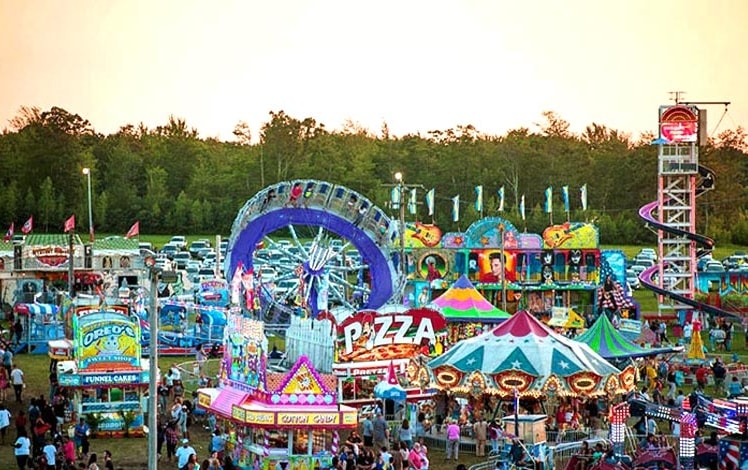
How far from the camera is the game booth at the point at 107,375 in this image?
99.9 ft

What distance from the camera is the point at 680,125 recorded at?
58812 millimetres

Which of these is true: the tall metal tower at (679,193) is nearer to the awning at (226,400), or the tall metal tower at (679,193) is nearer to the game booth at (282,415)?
the awning at (226,400)

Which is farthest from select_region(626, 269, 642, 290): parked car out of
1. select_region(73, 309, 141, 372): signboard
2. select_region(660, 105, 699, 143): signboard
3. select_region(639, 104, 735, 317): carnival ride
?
select_region(73, 309, 141, 372): signboard

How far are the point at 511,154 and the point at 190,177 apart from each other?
79.5ft

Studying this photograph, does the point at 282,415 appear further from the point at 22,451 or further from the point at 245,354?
the point at 22,451

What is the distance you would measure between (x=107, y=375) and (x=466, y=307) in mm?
15154

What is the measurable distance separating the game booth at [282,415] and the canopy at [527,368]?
4.29m

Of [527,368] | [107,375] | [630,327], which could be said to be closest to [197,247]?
[630,327]

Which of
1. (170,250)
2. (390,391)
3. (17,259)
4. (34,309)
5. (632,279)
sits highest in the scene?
(170,250)

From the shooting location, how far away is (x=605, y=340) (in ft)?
119

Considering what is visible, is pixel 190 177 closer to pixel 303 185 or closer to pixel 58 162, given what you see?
pixel 58 162

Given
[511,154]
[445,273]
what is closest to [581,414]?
[445,273]

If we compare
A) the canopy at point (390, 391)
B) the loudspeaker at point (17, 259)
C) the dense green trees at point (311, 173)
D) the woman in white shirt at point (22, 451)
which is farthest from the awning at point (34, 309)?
the dense green trees at point (311, 173)

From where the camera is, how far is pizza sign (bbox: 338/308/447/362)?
31.9m
